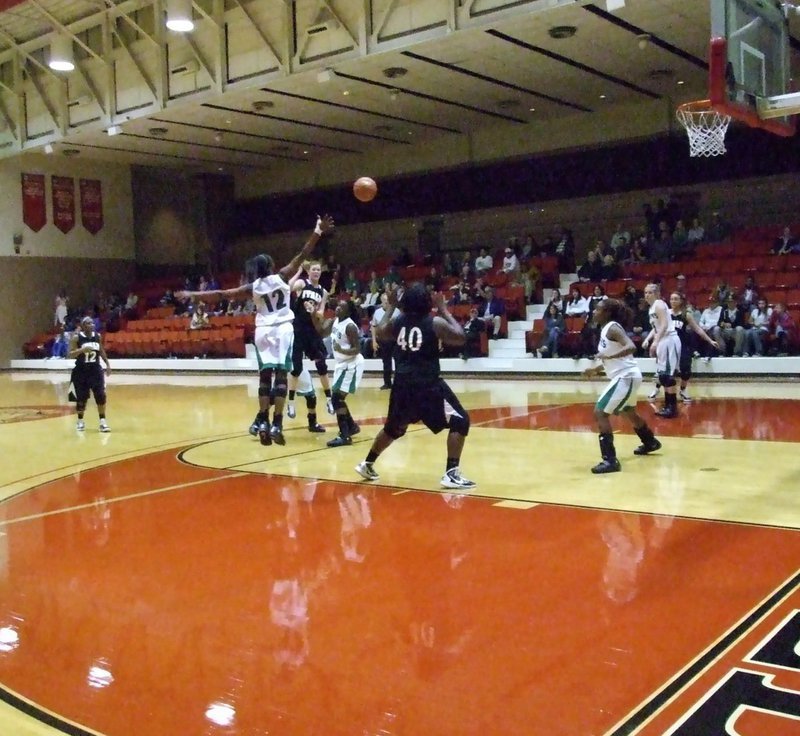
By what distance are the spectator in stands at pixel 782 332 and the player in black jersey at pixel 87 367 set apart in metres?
11.8

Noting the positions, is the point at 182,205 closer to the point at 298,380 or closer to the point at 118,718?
the point at 298,380

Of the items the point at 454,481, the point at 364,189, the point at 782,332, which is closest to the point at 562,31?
the point at 782,332

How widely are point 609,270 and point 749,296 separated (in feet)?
13.6

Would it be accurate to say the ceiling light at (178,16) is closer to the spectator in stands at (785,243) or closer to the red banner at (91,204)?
the spectator in stands at (785,243)

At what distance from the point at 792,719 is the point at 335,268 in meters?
23.8

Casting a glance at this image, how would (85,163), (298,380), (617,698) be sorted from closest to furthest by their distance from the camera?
(617,698) < (298,380) < (85,163)

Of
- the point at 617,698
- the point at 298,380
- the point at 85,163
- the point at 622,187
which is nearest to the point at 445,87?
the point at 622,187

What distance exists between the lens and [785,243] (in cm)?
1884

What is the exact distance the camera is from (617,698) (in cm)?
301

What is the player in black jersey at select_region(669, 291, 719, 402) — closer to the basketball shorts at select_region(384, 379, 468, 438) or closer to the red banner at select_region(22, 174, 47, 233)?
the basketball shorts at select_region(384, 379, 468, 438)

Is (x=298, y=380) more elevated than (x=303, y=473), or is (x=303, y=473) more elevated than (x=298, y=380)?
(x=298, y=380)

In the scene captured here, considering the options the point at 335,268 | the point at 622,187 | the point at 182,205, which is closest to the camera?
the point at 622,187

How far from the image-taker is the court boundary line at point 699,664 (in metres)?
2.85

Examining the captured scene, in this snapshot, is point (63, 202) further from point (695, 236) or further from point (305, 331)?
point (305, 331)
